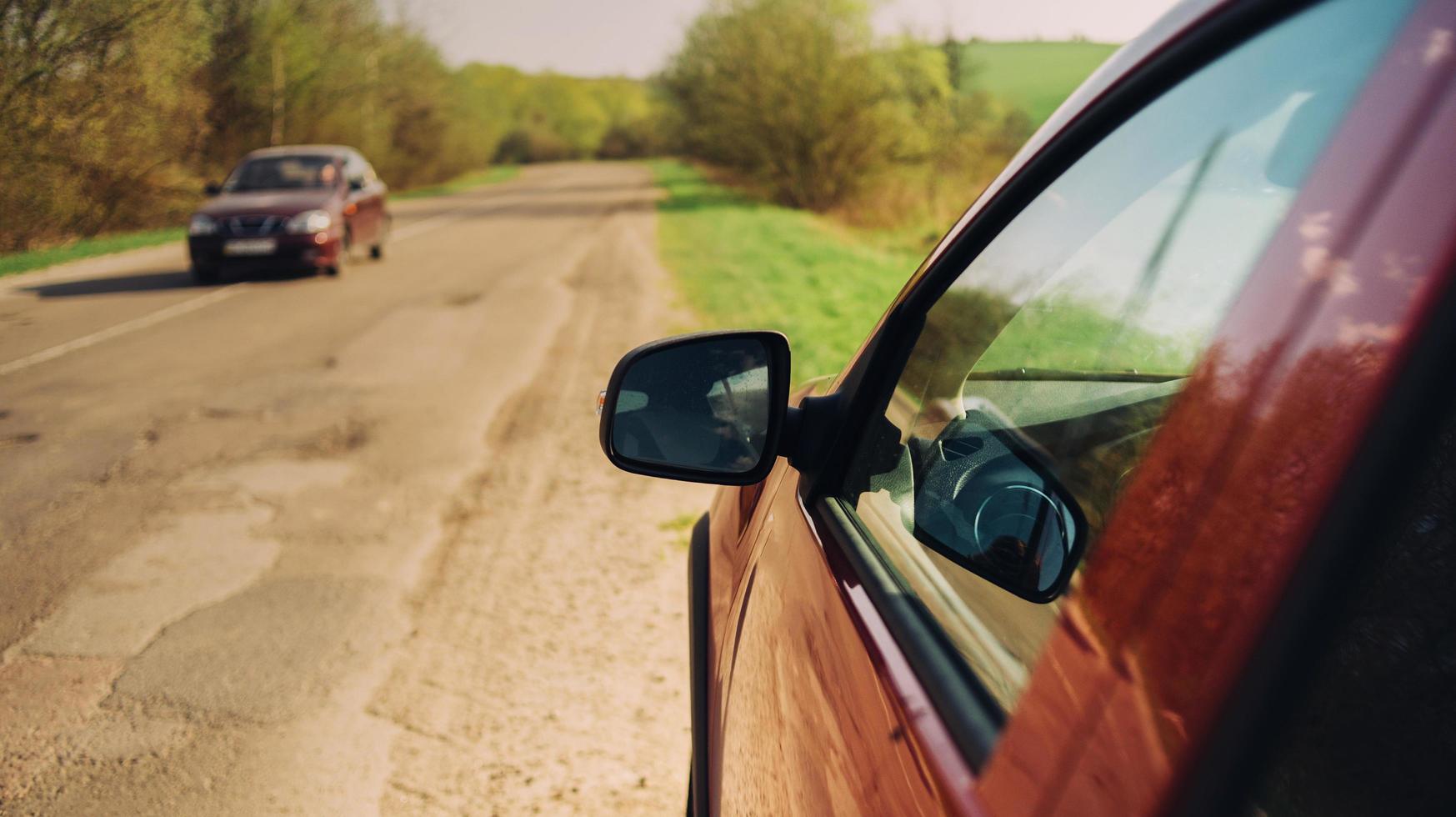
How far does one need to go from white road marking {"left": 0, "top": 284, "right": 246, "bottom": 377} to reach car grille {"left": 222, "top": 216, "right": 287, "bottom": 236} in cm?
71

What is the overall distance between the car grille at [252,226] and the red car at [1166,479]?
13270 millimetres

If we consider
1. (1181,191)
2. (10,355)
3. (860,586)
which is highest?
(1181,191)

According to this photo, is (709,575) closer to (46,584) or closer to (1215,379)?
(1215,379)

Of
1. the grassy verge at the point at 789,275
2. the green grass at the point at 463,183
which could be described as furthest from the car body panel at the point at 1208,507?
the green grass at the point at 463,183

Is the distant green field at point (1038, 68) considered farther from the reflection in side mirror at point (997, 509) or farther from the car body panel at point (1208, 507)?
the car body panel at point (1208, 507)

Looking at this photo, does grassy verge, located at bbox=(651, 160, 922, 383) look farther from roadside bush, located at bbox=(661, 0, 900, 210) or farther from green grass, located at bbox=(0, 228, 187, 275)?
green grass, located at bbox=(0, 228, 187, 275)

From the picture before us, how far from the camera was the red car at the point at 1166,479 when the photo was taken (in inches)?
25.9

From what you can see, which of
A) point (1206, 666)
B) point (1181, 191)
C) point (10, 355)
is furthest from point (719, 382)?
point (10, 355)

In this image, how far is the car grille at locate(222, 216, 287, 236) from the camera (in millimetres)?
13266

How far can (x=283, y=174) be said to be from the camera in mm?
14734

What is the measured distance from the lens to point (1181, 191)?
108 cm

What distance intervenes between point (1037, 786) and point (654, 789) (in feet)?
7.31

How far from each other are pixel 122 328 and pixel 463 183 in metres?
43.8

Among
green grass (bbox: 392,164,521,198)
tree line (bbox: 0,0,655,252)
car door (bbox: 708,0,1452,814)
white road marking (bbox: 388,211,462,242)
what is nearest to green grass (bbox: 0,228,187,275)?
tree line (bbox: 0,0,655,252)
